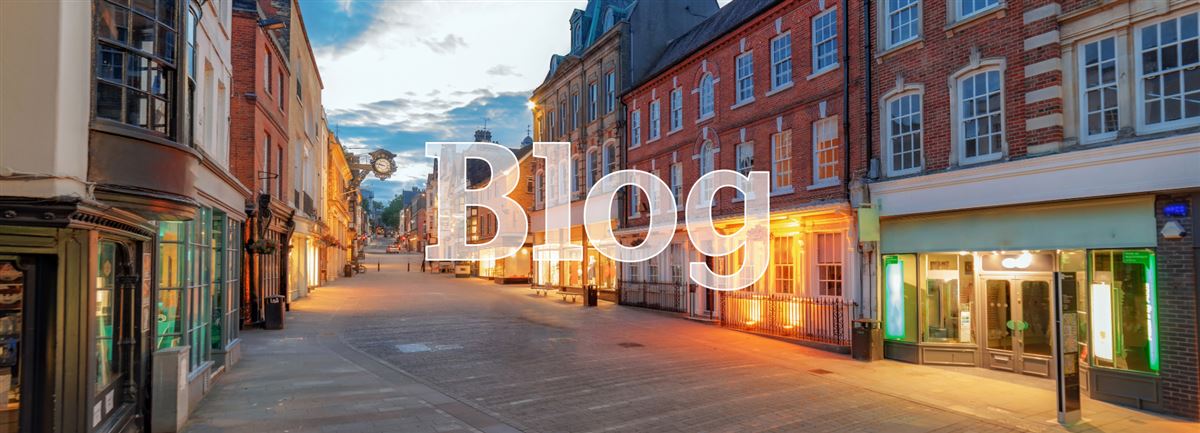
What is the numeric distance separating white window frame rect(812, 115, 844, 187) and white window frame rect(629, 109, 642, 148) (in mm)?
10804

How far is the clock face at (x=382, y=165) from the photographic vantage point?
5165 cm

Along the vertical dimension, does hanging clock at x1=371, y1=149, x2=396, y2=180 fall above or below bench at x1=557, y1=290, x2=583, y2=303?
above

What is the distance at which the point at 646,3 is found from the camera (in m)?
29.2

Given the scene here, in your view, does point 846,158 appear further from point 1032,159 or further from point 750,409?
point 750,409

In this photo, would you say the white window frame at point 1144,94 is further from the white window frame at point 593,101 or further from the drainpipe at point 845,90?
the white window frame at point 593,101

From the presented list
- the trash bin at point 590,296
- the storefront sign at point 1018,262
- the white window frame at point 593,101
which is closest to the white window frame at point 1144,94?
the storefront sign at point 1018,262

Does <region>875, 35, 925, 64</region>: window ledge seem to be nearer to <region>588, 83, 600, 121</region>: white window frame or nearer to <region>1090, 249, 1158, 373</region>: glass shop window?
<region>1090, 249, 1158, 373</region>: glass shop window

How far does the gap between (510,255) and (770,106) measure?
29.3 meters

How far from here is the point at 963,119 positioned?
43.3ft

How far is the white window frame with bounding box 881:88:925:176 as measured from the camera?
1404 cm

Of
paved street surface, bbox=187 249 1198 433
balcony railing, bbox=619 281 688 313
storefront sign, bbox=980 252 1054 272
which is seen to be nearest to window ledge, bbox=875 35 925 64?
storefront sign, bbox=980 252 1054 272

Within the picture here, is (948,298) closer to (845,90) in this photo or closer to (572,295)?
(845,90)

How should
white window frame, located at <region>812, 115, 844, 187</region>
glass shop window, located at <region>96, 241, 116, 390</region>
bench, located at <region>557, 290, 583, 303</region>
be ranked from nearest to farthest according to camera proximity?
1. glass shop window, located at <region>96, 241, 116, 390</region>
2. white window frame, located at <region>812, 115, 844, 187</region>
3. bench, located at <region>557, 290, 583, 303</region>

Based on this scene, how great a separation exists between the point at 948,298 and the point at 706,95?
11.4m
